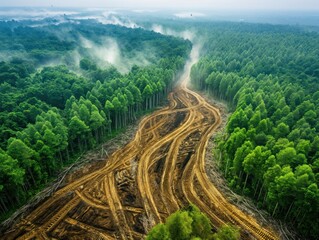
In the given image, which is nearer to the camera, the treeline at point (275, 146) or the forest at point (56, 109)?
the treeline at point (275, 146)

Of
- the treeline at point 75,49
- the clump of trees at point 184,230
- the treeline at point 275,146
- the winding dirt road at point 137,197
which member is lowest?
the treeline at point 75,49

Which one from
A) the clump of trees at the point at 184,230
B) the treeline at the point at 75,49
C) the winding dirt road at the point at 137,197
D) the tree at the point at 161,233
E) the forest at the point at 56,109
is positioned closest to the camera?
the tree at the point at 161,233

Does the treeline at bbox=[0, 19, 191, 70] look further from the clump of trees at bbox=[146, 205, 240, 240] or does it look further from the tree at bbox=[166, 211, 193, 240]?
the tree at bbox=[166, 211, 193, 240]

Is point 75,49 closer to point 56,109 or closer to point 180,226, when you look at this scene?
point 56,109

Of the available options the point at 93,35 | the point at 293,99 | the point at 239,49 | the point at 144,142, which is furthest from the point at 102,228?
the point at 93,35

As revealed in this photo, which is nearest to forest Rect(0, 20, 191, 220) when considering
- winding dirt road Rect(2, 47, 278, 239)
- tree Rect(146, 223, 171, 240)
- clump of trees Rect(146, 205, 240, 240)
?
winding dirt road Rect(2, 47, 278, 239)

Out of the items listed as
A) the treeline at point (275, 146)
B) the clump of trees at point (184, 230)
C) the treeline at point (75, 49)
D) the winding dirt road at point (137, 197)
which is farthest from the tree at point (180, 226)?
the treeline at point (75, 49)

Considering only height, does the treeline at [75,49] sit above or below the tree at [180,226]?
below

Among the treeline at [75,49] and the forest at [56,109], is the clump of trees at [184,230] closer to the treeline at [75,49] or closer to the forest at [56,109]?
the forest at [56,109]

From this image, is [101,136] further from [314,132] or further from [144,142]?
[314,132]
